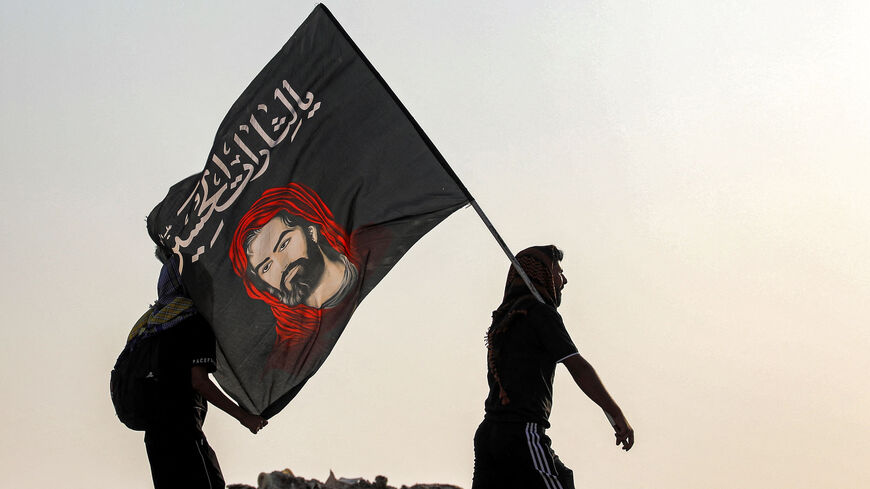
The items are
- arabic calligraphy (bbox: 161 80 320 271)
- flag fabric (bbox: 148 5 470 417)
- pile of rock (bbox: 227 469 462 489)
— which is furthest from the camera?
pile of rock (bbox: 227 469 462 489)

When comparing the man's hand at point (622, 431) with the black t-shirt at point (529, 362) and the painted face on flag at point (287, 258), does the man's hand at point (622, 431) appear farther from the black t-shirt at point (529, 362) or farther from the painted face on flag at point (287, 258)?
the painted face on flag at point (287, 258)

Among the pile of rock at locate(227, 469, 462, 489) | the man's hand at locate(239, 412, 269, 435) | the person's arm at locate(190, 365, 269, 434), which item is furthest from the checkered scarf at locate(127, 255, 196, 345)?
the pile of rock at locate(227, 469, 462, 489)

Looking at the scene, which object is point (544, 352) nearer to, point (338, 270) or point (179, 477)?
point (338, 270)

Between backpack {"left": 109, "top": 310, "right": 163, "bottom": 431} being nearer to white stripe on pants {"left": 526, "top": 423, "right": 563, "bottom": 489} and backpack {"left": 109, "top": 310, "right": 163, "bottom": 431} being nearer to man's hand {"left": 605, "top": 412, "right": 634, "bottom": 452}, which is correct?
white stripe on pants {"left": 526, "top": 423, "right": 563, "bottom": 489}

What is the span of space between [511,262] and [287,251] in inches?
58.2

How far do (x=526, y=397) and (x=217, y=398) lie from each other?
177 cm

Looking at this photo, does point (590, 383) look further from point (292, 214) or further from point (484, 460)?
point (292, 214)

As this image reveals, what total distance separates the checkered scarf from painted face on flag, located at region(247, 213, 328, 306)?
0.47 metres

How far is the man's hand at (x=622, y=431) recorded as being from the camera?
17.7 feet

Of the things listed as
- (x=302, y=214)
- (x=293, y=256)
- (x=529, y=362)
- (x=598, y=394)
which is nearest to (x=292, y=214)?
(x=302, y=214)

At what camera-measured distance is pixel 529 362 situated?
5695mm

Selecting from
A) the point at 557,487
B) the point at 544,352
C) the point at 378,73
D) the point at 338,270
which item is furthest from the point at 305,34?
the point at 557,487

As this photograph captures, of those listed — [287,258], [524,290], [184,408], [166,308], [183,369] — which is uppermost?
[287,258]

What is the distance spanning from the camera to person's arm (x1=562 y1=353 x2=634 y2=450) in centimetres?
541
